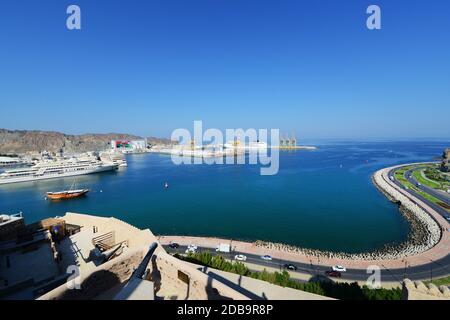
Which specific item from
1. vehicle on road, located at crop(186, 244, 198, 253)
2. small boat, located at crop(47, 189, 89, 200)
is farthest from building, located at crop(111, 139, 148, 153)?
vehicle on road, located at crop(186, 244, 198, 253)

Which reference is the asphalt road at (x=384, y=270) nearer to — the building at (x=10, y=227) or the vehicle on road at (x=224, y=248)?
the vehicle on road at (x=224, y=248)

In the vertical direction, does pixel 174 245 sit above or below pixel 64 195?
below

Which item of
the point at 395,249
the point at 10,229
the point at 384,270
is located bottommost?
the point at 395,249

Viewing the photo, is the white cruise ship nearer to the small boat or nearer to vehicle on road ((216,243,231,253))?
the small boat

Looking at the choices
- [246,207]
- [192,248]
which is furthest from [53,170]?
[192,248]

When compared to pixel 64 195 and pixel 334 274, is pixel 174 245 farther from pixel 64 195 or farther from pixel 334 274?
pixel 64 195

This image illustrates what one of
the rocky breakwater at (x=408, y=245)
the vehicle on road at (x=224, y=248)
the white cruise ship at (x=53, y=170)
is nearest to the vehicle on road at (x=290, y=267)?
the rocky breakwater at (x=408, y=245)
